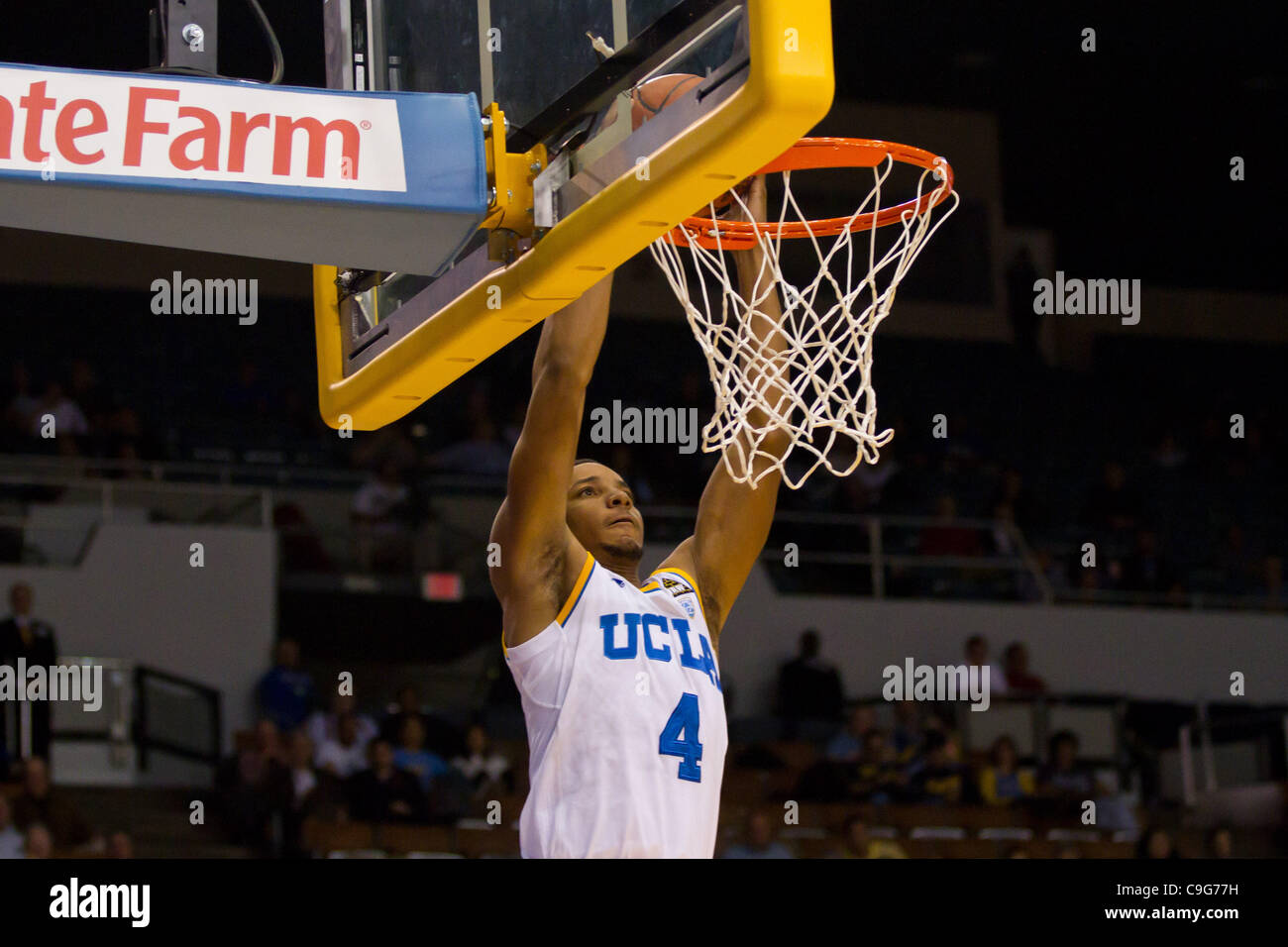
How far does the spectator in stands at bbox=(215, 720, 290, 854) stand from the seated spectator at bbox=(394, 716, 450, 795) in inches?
24.5

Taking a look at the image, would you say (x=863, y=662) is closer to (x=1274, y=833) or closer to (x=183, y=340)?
(x=1274, y=833)

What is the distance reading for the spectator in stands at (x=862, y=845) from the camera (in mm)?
8820

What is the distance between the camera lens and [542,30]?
3234 millimetres

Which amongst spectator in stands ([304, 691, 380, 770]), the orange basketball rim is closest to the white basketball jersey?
the orange basketball rim

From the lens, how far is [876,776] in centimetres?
975

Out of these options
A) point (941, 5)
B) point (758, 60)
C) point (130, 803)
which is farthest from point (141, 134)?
point (941, 5)

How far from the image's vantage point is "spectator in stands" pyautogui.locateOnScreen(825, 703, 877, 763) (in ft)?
33.1

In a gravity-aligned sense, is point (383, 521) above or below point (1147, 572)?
above

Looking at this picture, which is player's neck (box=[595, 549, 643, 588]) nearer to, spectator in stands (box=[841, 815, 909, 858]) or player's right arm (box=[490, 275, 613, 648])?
player's right arm (box=[490, 275, 613, 648])

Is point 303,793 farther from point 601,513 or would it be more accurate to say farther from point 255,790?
point 601,513

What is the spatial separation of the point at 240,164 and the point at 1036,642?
9620mm

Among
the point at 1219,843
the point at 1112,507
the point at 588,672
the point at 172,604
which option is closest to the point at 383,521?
the point at 172,604

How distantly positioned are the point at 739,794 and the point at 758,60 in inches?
288

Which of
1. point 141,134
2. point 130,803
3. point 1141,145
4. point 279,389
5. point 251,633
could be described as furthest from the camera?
point 1141,145
